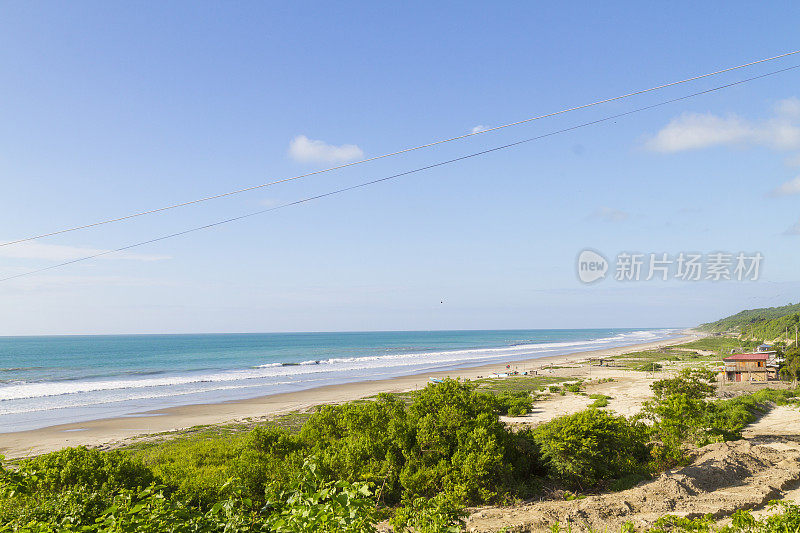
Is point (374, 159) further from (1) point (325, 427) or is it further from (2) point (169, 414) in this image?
(2) point (169, 414)

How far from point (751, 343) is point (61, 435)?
9005 centimetres

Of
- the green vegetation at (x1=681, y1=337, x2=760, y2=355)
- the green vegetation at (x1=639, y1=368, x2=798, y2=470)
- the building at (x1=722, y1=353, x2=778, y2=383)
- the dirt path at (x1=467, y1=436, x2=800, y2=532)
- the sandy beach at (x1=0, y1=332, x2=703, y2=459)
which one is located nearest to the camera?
the dirt path at (x1=467, y1=436, x2=800, y2=532)

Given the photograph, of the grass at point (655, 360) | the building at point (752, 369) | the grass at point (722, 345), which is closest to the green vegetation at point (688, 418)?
the building at point (752, 369)

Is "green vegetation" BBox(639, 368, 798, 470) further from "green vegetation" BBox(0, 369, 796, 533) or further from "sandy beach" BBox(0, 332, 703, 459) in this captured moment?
"sandy beach" BBox(0, 332, 703, 459)

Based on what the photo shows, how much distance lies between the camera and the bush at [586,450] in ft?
39.6

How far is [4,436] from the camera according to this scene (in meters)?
Answer: 26.5

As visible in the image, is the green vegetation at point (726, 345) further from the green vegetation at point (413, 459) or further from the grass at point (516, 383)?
the green vegetation at point (413, 459)

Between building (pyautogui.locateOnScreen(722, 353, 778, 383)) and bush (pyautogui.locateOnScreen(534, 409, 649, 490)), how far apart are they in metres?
32.4

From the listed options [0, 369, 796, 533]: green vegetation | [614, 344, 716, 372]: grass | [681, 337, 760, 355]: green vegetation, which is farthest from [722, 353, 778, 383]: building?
[681, 337, 760, 355]: green vegetation

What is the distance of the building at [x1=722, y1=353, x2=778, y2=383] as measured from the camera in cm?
3741

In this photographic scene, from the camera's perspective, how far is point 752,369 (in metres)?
37.7

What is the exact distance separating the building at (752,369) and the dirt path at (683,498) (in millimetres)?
27701

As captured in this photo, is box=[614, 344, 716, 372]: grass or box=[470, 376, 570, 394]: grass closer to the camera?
box=[470, 376, 570, 394]: grass

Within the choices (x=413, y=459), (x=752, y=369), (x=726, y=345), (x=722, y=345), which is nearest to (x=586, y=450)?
(x=413, y=459)
